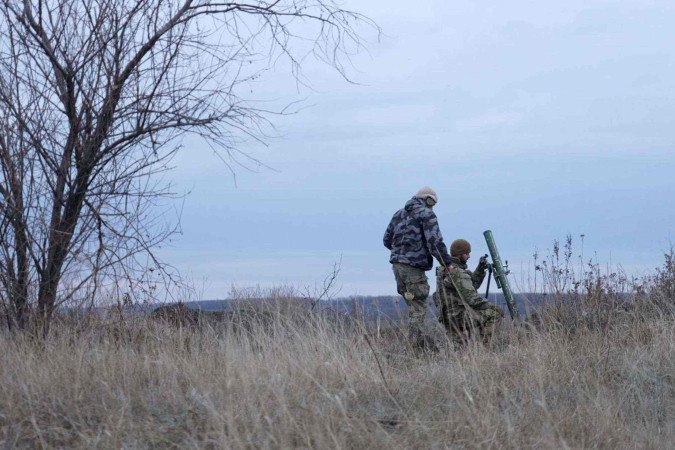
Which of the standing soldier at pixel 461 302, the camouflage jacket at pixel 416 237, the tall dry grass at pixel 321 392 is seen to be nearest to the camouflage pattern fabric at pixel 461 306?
the standing soldier at pixel 461 302

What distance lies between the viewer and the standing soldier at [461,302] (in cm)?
880

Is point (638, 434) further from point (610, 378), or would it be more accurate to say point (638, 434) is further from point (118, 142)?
point (118, 142)

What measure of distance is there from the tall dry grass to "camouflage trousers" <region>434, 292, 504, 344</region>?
529 mm

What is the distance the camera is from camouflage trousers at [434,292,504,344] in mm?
8719

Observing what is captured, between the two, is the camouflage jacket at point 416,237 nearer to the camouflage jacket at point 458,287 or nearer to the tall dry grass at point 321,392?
the camouflage jacket at point 458,287

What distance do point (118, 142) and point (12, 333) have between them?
1.83 meters

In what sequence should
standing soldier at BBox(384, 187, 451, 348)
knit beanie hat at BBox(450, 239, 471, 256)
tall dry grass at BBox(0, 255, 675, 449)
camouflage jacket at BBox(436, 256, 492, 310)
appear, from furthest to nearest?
standing soldier at BBox(384, 187, 451, 348)
knit beanie hat at BBox(450, 239, 471, 256)
camouflage jacket at BBox(436, 256, 492, 310)
tall dry grass at BBox(0, 255, 675, 449)

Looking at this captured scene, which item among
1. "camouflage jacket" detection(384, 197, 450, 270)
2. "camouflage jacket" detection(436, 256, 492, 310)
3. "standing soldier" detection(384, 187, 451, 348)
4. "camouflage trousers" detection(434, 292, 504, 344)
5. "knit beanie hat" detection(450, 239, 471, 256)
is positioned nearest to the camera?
"camouflage trousers" detection(434, 292, 504, 344)

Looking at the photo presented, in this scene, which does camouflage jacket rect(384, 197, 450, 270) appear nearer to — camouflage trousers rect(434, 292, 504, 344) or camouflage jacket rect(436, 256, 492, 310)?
camouflage jacket rect(436, 256, 492, 310)

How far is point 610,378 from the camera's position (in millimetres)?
6555

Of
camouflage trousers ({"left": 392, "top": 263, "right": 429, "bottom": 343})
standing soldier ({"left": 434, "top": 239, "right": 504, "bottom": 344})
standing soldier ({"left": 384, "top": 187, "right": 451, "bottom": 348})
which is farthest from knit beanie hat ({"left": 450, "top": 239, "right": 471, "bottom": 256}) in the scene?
camouflage trousers ({"left": 392, "top": 263, "right": 429, "bottom": 343})

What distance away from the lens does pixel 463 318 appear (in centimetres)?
892

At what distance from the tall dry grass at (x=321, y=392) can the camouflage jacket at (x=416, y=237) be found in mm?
1540

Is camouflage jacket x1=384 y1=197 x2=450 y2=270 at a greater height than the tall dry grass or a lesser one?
greater
